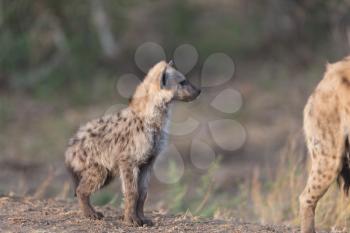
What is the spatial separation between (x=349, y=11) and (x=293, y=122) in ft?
7.89

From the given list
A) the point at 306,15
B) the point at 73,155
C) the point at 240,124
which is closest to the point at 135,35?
the point at 306,15

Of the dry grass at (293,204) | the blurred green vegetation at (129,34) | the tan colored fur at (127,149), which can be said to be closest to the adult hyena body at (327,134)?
the tan colored fur at (127,149)

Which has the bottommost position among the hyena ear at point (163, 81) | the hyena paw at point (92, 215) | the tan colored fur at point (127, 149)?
the hyena paw at point (92, 215)

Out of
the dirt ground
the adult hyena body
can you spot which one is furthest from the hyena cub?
the adult hyena body

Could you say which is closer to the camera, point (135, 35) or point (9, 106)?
point (9, 106)

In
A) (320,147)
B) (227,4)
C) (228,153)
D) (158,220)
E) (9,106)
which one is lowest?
(158,220)

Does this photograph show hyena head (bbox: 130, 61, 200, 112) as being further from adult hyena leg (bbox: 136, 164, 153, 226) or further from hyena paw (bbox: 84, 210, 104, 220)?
hyena paw (bbox: 84, 210, 104, 220)

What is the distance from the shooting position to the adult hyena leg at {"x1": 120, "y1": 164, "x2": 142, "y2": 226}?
209 inches

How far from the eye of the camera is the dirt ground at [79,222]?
16.8 ft

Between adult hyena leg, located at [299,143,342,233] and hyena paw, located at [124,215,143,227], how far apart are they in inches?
40.0

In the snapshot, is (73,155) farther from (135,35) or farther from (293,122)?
(135,35)

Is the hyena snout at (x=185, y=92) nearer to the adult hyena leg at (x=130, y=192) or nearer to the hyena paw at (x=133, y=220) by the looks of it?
the adult hyena leg at (x=130, y=192)

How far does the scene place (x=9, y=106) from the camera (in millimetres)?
13625

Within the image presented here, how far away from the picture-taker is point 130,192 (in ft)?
17.5
